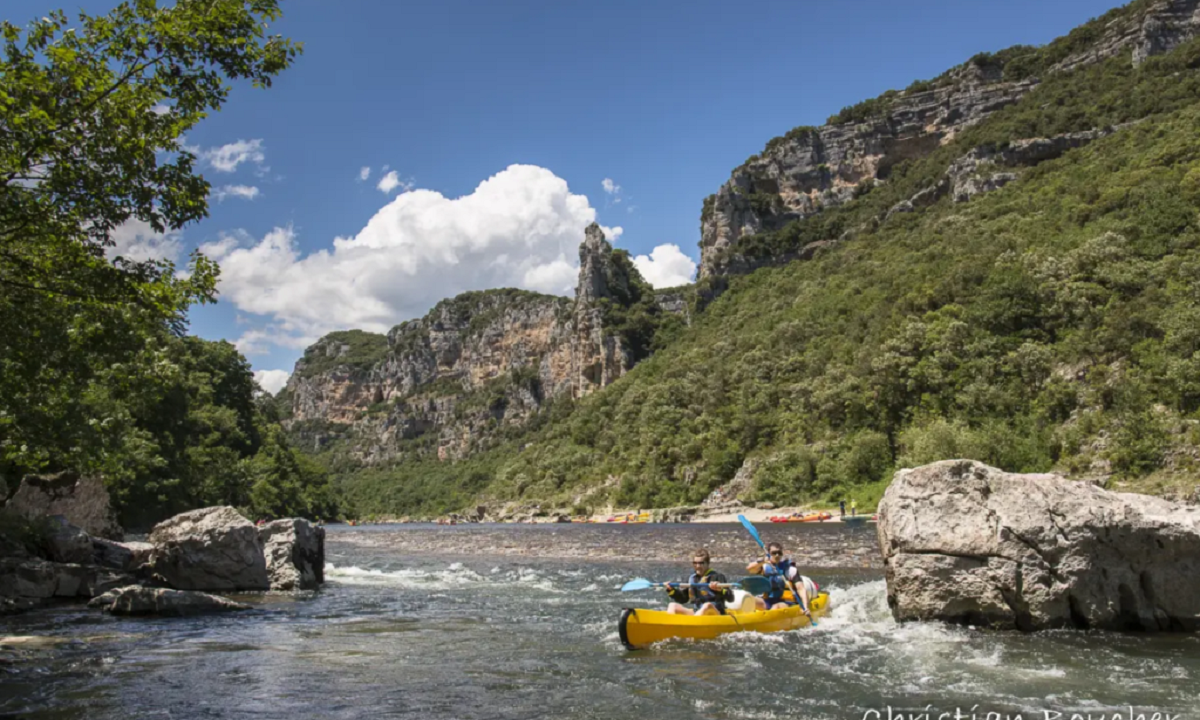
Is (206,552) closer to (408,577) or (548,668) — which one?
(408,577)

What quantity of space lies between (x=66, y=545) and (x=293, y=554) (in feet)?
17.5

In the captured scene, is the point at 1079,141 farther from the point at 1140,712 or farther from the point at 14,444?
the point at 14,444

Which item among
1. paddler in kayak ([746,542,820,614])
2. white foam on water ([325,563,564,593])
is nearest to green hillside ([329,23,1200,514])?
paddler in kayak ([746,542,820,614])

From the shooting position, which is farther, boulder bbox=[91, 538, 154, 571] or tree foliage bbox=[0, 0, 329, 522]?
boulder bbox=[91, 538, 154, 571]

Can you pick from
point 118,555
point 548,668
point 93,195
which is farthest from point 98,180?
point 118,555

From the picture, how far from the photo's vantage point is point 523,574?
80.1 ft

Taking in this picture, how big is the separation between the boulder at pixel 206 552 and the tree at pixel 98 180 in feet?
31.6

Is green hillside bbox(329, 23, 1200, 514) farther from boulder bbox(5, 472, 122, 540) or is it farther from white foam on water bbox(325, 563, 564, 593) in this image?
boulder bbox(5, 472, 122, 540)

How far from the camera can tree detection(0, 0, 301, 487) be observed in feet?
26.3

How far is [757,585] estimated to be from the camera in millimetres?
14289

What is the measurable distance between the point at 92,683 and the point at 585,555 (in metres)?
23.1

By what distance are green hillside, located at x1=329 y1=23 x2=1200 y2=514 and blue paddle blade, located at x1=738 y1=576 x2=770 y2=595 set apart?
88.9 feet

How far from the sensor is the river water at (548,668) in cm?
827

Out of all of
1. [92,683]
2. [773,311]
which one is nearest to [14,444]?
[92,683]
